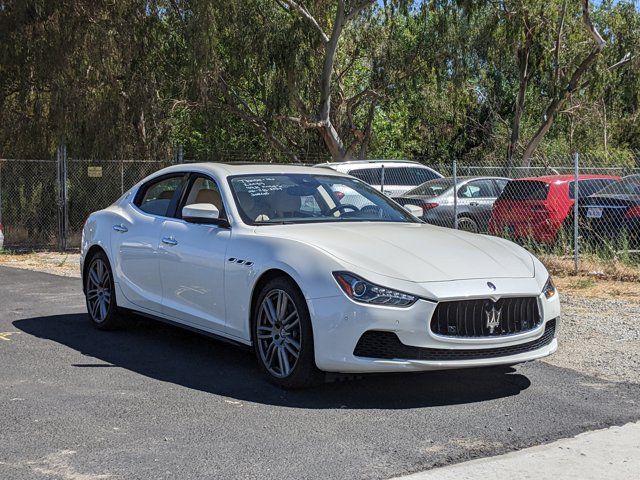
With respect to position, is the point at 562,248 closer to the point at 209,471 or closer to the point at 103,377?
the point at 103,377

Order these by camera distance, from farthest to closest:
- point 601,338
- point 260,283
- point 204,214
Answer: point 601,338, point 204,214, point 260,283

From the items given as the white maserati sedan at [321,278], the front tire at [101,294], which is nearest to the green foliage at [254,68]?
the front tire at [101,294]

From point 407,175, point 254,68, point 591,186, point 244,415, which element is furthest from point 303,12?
point 244,415

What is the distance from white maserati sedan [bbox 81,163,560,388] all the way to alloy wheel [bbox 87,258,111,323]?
0.34m

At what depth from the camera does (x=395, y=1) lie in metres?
24.7

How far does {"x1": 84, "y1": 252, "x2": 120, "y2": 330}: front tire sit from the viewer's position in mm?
8281

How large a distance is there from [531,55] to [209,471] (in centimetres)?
2626

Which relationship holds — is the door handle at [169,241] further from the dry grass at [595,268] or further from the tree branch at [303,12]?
the tree branch at [303,12]

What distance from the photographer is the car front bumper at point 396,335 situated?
18.4 ft

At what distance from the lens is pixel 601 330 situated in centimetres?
870

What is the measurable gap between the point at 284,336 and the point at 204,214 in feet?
4.25

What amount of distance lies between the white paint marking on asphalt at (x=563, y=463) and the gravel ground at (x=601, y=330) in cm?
181

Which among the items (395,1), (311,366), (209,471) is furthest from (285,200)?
(395,1)

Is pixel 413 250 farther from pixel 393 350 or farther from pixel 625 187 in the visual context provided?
pixel 625 187
